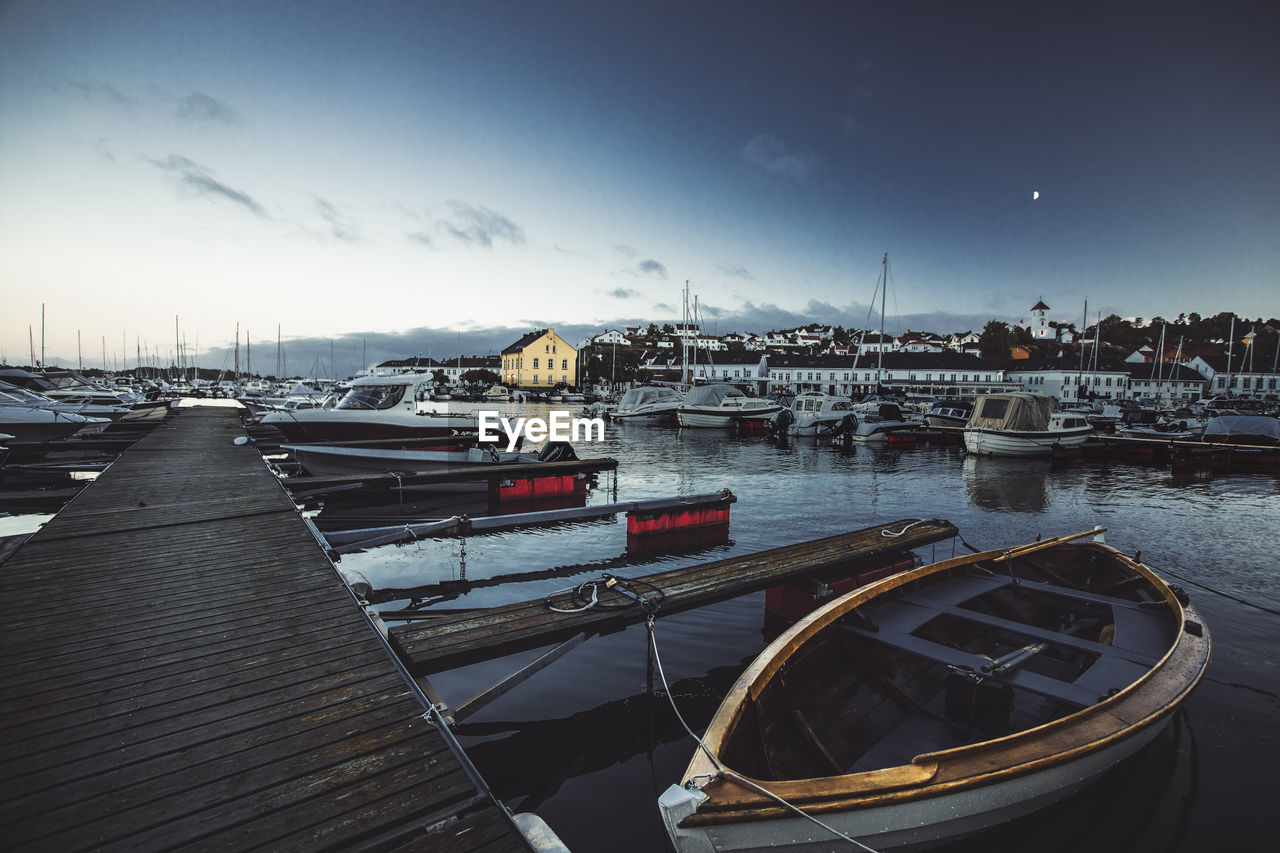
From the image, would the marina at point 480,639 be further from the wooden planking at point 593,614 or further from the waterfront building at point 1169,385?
the waterfront building at point 1169,385

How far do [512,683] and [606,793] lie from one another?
1298mm

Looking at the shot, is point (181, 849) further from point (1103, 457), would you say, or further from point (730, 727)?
point (1103, 457)

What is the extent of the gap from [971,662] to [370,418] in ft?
66.8

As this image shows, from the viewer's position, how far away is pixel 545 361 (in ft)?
332

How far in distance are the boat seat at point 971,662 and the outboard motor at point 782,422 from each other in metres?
35.4

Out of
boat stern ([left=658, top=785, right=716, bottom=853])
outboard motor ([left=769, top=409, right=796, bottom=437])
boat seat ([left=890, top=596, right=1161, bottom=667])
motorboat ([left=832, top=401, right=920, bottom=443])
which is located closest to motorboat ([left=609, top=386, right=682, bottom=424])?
outboard motor ([left=769, top=409, right=796, bottom=437])

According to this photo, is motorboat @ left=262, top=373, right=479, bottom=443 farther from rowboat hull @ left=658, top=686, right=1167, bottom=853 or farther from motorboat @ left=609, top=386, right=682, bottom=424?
motorboat @ left=609, top=386, right=682, bottom=424

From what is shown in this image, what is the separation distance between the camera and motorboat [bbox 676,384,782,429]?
44125 mm

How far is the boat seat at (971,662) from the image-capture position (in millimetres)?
4711

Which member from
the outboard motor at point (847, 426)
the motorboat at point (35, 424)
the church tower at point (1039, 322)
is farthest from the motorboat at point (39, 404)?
the church tower at point (1039, 322)

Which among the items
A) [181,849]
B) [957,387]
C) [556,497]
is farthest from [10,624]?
[957,387]

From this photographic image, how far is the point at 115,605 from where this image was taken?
217 inches

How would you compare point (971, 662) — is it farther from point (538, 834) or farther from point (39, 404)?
point (39, 404)

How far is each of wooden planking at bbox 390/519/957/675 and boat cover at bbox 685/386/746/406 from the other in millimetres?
36401
